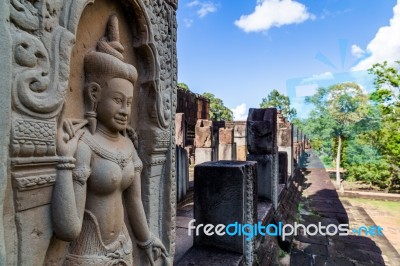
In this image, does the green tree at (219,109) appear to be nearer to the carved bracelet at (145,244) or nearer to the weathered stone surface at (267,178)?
the weathered stone surface at (267,178)

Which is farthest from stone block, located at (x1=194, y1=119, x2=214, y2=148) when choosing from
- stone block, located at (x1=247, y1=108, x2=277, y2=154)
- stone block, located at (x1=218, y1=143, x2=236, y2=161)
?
stone block, located at (x1=247, y1=108, x2=277, y2=154)

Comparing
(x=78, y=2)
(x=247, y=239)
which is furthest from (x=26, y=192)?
(x=247, y=239)

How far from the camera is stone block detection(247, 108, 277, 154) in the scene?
4.31 m

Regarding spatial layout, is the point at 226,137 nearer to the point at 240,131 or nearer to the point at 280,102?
the point at 240,131

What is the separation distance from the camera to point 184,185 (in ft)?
15.1

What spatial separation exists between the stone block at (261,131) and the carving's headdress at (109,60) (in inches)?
128

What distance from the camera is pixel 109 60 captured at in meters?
1.22

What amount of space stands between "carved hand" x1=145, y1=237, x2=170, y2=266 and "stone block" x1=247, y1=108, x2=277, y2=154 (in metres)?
2.99

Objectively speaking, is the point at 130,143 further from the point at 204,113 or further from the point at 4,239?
the point at 204,113

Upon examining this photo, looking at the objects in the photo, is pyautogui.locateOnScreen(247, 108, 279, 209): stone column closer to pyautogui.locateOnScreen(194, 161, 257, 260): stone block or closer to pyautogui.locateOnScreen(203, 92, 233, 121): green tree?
pyautogui.locateOnScreen(194, 161, 257, 260): stone block

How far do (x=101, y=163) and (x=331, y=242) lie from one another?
15.8ft

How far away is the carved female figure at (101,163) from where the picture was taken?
1073 millimetres

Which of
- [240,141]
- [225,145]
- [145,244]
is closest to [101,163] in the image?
[145,244]

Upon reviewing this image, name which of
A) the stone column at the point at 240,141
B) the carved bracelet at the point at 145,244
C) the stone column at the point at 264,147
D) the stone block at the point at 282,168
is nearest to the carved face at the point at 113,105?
the carved bracelet at the point at 145,244
